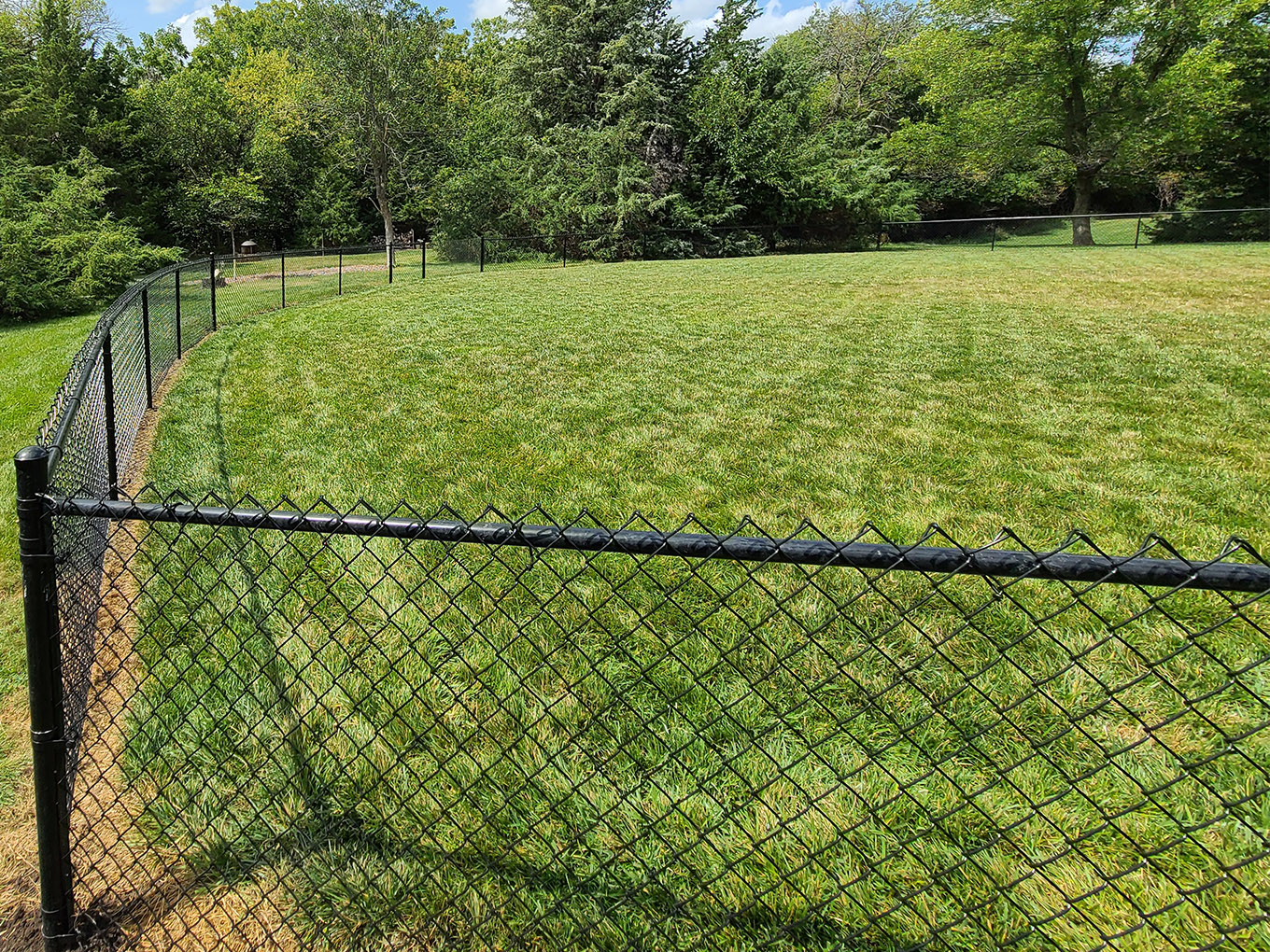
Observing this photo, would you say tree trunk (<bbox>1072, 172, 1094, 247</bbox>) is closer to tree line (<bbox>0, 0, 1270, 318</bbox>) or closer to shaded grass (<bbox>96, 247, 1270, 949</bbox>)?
tree line (<bbox>0, 0, 1270, 318</bbox>)

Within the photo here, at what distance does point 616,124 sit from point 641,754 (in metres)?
28.0

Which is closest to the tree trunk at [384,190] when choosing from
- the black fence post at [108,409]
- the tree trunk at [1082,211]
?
the tree trunk at [1082,211]

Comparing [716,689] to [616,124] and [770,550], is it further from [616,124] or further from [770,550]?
[616,124]

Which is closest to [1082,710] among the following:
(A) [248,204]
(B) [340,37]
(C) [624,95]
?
(C) [624,95]

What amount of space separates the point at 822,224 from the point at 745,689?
28812 millimetres

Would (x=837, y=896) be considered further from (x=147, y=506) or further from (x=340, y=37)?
(x=340, y=37)

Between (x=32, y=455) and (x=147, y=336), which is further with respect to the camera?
(x=147, y=336)

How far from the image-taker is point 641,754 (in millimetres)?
2449

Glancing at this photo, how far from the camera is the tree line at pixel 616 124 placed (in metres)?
24.3

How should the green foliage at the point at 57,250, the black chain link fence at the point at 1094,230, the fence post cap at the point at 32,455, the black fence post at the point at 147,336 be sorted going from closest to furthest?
the fence post cap at the point at 32,455, the black fence post at the point at 147,336, the green foliage at the point at 57,250, the black chain link fence at the point at 1094,230

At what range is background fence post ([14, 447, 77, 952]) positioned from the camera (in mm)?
1631

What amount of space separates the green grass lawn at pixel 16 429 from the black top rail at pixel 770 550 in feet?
5.12

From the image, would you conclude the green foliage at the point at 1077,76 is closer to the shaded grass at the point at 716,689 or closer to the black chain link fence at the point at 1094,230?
the black chain link fence at the point at 1094,230

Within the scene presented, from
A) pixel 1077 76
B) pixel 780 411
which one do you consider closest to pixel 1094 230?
pixel 1077 76
